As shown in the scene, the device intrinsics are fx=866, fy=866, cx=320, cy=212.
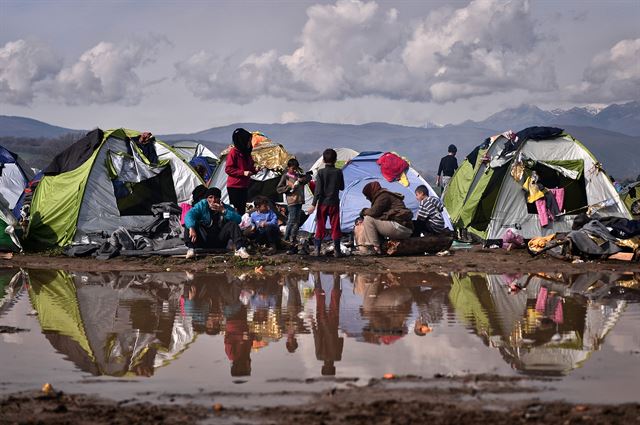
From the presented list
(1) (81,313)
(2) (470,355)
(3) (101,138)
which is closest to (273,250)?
(3) (101,138)

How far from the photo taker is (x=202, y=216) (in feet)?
49.4

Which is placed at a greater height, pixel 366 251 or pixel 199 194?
pixel 199 194

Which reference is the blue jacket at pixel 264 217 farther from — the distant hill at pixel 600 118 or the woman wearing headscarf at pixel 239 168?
the distant hill at pixel 600 118

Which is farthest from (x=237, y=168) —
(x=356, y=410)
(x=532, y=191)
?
(x=356, y=410)

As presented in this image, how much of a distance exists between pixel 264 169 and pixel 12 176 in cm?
758

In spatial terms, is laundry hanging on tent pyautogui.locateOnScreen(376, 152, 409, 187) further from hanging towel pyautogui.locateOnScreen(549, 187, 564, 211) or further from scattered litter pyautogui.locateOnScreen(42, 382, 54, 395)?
scattered litter pyautogui.locateOnScreen(42, 382, 54, 395)

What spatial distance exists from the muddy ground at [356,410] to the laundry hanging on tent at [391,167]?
468 inches

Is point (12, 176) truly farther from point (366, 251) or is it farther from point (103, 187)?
point (366, 251)

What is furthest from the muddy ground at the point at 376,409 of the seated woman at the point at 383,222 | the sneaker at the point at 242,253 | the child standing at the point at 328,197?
the seated woman at the point at 383,222

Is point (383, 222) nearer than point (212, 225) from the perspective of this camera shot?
No

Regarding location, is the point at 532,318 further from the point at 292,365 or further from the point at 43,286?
the point at 43,286

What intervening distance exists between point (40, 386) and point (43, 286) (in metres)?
6.17

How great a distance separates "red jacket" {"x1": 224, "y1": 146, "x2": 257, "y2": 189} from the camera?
53.3 feet

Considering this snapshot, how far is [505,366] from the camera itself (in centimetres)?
703
